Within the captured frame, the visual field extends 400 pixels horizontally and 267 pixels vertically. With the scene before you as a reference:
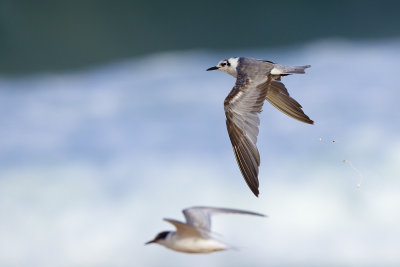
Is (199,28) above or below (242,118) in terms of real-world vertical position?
above

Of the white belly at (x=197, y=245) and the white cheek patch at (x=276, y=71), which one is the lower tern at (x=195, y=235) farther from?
the white cheek patch at (x=276, y=71)

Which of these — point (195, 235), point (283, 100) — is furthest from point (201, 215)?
point (283, 100)

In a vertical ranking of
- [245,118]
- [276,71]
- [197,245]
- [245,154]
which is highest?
[276,71]

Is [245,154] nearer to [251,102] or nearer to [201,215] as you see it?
[251,102]

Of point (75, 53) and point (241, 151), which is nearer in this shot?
point (241, 151)

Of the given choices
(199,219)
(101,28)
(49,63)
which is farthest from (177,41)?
(199,219)

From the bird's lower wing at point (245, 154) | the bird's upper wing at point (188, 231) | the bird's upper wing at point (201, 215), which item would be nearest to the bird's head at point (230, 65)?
the bird's lower wing at point (245, 154)

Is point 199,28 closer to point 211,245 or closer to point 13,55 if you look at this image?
point 13,55
